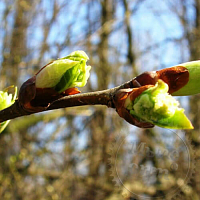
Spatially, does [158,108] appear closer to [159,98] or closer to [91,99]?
[159,98]

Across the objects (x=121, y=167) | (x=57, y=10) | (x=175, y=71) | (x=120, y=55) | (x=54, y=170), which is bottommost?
(x=121, y=167)

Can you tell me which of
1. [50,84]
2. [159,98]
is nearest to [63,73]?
[50,84]

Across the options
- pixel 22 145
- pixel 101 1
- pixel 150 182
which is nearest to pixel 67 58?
pixel 150 182

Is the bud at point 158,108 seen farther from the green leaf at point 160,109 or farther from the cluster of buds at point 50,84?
the cluster of buds at point 50,84

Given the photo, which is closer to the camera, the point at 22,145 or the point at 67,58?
the point at 67,58

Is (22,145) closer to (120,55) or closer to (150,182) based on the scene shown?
(150,182)

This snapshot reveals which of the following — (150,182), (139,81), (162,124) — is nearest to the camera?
(162,124)

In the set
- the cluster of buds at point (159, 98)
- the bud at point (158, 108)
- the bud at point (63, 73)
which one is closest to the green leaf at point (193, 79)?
the cluster of buds at point (159, 98)

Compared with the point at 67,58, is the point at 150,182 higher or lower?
lower
